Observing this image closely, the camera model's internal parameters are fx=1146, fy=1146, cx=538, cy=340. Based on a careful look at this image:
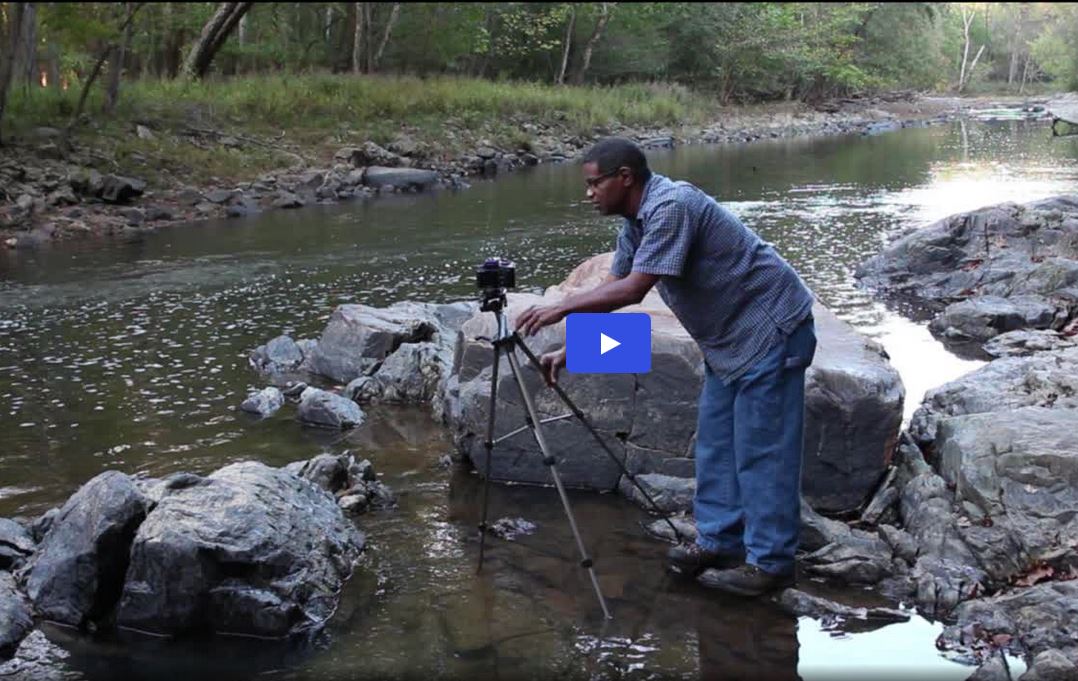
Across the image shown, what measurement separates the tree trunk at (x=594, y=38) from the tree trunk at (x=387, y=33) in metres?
8.73

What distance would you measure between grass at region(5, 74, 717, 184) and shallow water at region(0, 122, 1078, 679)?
3592 mm

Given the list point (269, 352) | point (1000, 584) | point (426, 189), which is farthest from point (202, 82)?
point (1000, 584)

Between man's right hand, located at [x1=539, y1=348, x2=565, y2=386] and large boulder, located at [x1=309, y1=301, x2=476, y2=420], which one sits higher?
man's right hand, located at [x1=539, y1=348, x2=565, y2=386]

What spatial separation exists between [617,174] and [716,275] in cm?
55

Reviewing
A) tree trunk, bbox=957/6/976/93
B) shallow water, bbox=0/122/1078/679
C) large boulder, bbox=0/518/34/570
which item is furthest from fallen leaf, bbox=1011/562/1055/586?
tree trunk, bbox=957/6/976/93

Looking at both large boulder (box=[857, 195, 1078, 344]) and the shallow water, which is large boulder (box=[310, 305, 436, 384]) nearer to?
the shallow water

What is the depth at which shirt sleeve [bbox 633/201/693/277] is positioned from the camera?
434 centimetres

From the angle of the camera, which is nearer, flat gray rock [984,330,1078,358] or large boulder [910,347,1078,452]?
large boulder [910,347,1078,452]

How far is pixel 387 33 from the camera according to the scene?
1350 inches

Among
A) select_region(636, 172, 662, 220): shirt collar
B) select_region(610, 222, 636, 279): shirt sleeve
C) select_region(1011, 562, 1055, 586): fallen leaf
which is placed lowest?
select_region(1011, 562, 1055, 586): fallen leaf

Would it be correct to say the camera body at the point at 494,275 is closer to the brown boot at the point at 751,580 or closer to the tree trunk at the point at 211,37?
the brown boot at the point at 751,580

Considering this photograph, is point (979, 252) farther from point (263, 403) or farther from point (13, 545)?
point (13, 545)

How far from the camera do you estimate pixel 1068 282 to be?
35.6 ft

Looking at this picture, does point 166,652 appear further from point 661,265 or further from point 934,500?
point 934,500
